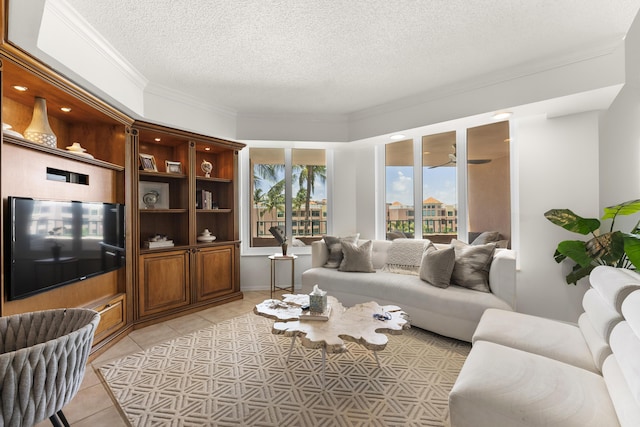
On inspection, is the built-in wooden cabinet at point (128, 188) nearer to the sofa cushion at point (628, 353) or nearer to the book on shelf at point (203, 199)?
the book on shelf at point (203, 199)

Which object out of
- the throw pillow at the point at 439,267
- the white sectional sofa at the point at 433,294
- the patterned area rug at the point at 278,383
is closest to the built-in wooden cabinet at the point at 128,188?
the patterned area rug at the point at 278,383

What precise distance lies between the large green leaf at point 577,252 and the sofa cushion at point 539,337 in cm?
105

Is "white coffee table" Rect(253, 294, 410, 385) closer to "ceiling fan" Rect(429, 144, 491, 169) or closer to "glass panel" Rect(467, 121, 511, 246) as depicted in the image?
"glass panel" Rect(467, 121, 511, 246)

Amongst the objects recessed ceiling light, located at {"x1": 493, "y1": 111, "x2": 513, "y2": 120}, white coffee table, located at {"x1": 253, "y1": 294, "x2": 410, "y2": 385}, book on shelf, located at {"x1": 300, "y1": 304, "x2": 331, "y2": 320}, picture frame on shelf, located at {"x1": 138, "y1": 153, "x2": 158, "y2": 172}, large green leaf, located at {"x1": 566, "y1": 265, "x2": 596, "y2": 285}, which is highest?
recessed ceiling light, located at {"x1": 493, "y1": 111, "x2": 513, "y2": 120}

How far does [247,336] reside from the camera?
2.90 meters

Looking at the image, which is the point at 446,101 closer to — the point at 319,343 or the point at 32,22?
the point at 319,343

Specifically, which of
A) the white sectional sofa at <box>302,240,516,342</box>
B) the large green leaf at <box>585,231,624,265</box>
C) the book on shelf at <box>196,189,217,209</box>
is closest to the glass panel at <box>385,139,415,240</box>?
the white sectional sofa at <box>302,240,516,342</box>

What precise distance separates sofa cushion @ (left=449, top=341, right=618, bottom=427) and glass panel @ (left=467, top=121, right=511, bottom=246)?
2405 millimetres

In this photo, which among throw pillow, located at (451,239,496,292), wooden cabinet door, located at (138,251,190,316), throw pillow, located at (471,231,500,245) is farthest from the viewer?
throw pillow, located at (471,231,500,245)

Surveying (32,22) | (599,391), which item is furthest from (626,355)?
(32,22)

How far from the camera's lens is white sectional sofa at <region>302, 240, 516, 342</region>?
2646 millimetres

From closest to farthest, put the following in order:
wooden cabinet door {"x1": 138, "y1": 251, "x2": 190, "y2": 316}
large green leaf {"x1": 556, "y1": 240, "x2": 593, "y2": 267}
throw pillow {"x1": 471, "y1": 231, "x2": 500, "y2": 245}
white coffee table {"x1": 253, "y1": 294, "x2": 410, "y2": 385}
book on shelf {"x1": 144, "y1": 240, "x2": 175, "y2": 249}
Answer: white coffee table {"x1": 253, "y1": 294, "x2": 410, "y2": 385}
large green leaf {"x1": 556, "y1": 240, "x2": 593, "y2": 267}
wooden cabinet door {"x1": 138, "y1": 251, "x2": 190, "y2": 316}
book on shelf {"x1": 144, "y1": 240, "x2": 175, "y2": 249}
throw pillow {"x1": 471, "y1": 231, "x2": 500, "y2": 245}

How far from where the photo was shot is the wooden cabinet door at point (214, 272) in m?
3.75

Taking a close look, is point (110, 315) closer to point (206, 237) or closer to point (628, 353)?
point (206, 237)
